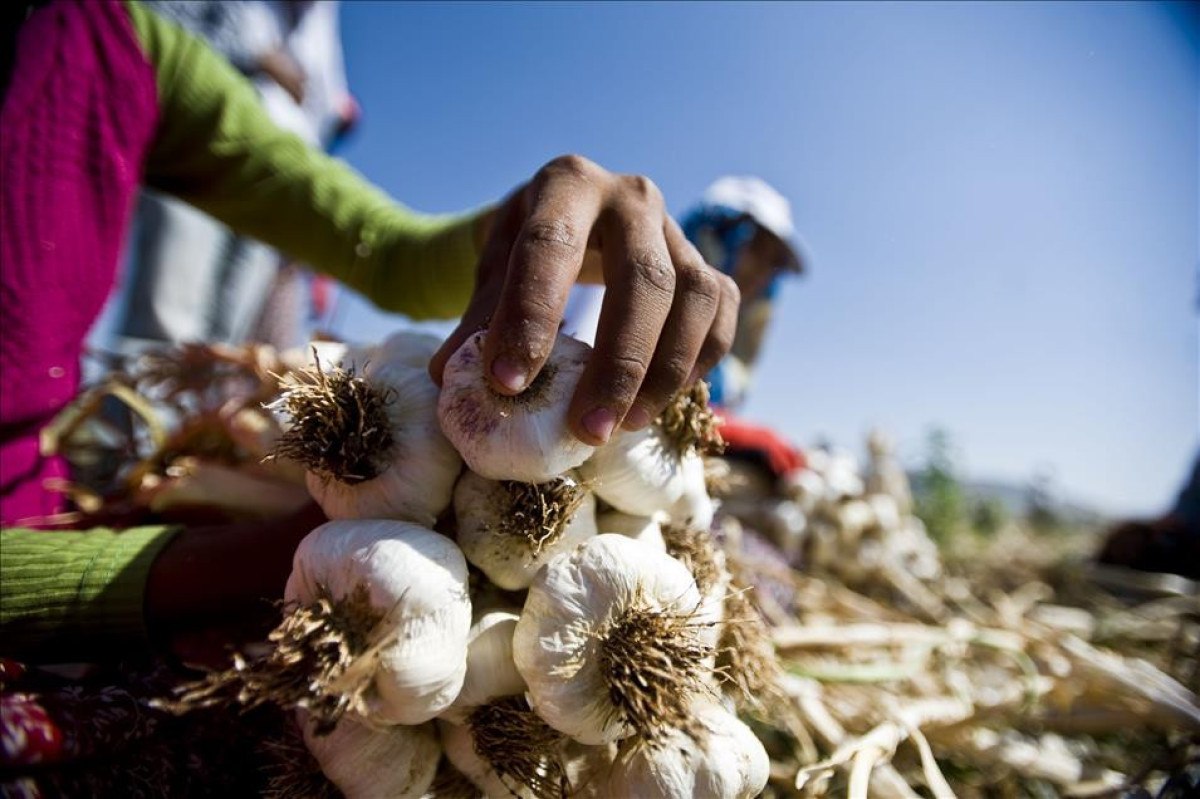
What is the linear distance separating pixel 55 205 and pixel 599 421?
1.01m

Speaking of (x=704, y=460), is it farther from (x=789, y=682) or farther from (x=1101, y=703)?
(x=1101, y=703)

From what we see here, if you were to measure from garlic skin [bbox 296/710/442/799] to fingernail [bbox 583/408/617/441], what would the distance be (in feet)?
1.10

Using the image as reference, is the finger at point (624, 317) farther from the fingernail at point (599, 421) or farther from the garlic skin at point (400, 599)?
the garlic skin at point (400, 599)

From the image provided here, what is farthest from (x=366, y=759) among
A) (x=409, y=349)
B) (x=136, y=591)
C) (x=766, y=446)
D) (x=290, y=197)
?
(x=766, y=446)

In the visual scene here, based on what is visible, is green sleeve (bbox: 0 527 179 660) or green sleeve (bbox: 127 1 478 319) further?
green sleeve (bbox: 127 1 478 319)

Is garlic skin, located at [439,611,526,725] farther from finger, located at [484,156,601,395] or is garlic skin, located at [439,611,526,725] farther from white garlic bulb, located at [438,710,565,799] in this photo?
finger, located at [484,156,601,395]

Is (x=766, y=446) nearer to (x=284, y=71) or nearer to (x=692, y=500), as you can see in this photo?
(x=692, y=500)

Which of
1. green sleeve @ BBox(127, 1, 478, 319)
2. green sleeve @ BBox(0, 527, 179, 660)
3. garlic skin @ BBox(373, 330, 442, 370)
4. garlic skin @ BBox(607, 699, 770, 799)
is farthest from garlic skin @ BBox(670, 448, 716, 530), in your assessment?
green sleeve @ BBox(127, 1, 478, 319)

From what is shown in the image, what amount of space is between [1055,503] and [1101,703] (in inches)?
367

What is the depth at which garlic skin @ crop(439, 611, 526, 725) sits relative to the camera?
61 centimetres

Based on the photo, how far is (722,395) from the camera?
9.07 feet

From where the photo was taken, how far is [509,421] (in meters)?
0.59

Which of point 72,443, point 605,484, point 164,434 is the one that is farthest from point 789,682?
point 72,443

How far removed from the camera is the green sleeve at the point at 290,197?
1362 millimetres
